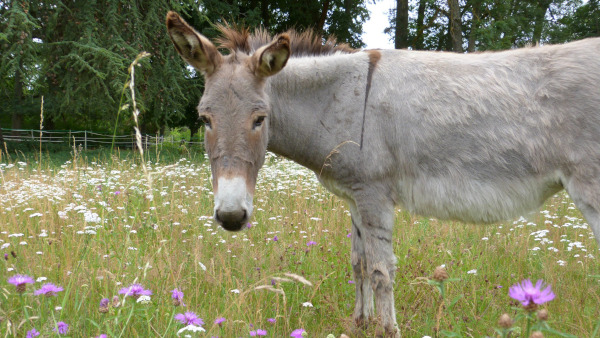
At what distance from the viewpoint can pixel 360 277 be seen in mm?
3465

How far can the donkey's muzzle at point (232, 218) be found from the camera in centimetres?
231

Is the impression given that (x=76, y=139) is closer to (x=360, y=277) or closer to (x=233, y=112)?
(x=360, y=277)

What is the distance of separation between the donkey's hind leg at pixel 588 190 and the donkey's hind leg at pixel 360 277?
1509 mm

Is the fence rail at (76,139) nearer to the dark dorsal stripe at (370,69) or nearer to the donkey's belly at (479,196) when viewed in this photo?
the dark dorsal stripe at (370,69)

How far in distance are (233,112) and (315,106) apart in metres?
0.82

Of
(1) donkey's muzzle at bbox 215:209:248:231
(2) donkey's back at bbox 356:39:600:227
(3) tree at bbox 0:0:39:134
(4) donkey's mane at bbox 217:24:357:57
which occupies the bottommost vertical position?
(1) donkey's muzzle at bbox 215:209:248:231

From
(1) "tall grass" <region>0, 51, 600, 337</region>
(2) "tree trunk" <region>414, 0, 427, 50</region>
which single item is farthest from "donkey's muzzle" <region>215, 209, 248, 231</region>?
(2) "tree trunk" <region>414, 0, 427, 50</region>

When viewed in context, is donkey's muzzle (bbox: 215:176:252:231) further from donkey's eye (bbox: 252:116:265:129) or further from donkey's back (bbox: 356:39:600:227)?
donkey's back (bbox: 356:39:600:227)

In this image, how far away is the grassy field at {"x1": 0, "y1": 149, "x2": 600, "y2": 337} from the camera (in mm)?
2562

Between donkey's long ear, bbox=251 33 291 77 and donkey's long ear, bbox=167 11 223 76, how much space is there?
0.91ft

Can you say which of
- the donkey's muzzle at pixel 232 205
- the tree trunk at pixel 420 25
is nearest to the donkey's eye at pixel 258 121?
the donkey's muzzle at pixel 232 205

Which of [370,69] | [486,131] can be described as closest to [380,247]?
[486,131]

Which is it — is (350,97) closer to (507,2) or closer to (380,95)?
(380,95)

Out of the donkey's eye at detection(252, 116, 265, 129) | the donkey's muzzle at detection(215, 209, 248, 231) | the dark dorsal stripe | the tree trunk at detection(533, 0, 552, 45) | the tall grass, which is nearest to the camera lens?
the donkey's muzzle at detection(215, 209, 248, 231)
